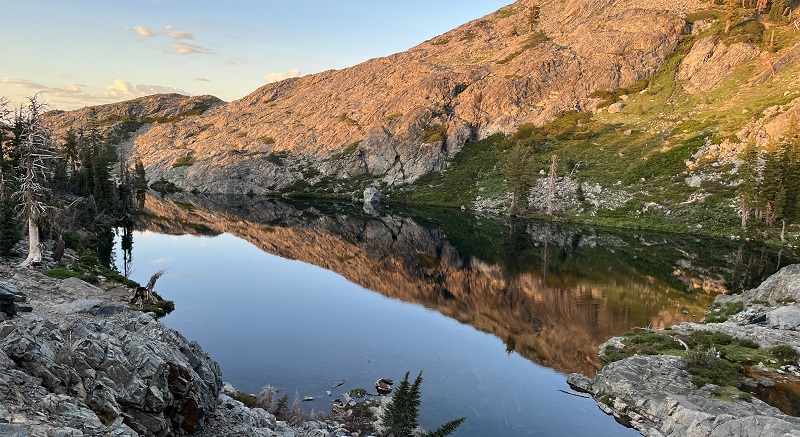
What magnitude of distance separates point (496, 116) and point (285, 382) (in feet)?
487

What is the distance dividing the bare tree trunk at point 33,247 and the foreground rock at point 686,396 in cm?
4402

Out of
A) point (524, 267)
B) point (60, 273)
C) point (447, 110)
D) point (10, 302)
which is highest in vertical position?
point (447, 110)

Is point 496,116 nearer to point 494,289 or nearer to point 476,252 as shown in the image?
point 476,252

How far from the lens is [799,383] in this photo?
30734mm

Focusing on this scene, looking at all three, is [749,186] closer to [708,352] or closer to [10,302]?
[708,352]

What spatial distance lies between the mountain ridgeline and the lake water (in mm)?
19739

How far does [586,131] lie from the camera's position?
138 m

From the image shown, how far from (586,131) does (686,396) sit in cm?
12227

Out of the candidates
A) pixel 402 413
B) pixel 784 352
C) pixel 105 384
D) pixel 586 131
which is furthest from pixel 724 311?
pixel 586 131

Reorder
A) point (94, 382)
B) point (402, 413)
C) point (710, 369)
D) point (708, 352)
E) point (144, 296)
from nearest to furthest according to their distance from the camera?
point (94, 382), point (402, 413), point (710, 369), point (708, 352), point (144, 296)

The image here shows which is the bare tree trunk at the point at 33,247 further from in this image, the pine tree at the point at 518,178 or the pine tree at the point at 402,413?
the pine tree at the point at 518,178

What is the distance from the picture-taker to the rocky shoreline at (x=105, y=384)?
1188 centimetres

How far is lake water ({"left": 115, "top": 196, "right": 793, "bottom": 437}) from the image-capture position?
33.0 metres

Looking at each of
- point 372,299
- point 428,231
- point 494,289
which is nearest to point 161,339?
point 372,299
